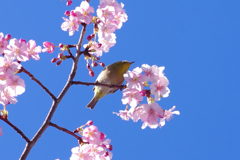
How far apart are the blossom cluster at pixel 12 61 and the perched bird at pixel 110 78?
2067 mm

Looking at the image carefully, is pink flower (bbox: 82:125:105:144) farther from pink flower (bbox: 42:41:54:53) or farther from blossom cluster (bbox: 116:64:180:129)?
pink flower (bbox: 42:41:54:53)

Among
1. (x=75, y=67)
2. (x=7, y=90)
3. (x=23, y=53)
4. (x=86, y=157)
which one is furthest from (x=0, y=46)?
(x=86, y=157)

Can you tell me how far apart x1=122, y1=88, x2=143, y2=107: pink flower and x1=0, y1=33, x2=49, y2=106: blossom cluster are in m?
0.82

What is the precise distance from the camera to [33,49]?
3361mm

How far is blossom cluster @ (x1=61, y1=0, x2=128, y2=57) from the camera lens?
3467 millimetres

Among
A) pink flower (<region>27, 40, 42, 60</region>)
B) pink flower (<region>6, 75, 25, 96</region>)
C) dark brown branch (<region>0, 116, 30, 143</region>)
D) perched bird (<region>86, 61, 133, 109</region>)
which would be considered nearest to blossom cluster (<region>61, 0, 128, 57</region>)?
pink flower (<region>27, 40, 42, 60</region>)

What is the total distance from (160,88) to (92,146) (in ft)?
2.55

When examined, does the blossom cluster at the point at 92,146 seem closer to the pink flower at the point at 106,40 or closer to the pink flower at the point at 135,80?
the pink flower at the point at 135,80

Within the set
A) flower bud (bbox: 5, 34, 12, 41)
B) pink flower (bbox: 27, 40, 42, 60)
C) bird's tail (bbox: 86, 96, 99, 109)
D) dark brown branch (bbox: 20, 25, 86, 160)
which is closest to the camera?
dark brown branch (bbox: 20, 25, 86, 160)

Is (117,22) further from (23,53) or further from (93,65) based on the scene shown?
(23,53)

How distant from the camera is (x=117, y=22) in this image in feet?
12.5

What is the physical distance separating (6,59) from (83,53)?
2.47 feet

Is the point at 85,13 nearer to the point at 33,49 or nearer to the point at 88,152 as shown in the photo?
the point at 33,49

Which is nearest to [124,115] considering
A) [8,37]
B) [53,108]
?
[53,108]
